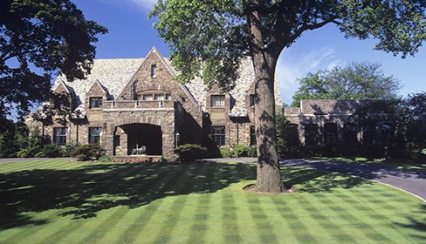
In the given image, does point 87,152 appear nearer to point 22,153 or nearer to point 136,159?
point 136,159

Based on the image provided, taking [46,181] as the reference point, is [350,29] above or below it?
above

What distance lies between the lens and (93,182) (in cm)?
2186

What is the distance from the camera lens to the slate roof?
134 feet

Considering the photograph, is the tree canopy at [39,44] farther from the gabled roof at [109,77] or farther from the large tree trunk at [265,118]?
the gabled roof at [109,77]

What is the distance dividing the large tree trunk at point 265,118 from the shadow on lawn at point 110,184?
2.02m

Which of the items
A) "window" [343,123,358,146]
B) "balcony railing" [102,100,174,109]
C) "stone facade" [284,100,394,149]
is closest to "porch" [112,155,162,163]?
"balcony railing" [102,100,174,109]

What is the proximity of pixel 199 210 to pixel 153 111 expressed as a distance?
20114mm

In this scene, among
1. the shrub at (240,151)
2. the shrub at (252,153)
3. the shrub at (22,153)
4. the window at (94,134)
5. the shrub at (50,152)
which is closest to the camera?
the shrub at (252,153)

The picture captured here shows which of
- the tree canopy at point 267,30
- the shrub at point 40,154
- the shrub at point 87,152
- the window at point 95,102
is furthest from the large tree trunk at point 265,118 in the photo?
the shrub at point 40,154

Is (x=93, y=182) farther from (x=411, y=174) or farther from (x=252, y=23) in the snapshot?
(x=411, y=174)

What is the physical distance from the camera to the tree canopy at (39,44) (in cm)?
1842

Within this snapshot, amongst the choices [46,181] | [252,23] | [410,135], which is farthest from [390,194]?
[410,135]

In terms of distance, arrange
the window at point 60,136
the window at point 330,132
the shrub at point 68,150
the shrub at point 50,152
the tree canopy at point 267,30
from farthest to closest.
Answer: the window at point 60,136 < the window at point 330,132 < the shrub at point 68,150 < the shrub at point 50,152 < the tree canopy at point 267,30

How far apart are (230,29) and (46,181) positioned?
512 inches
